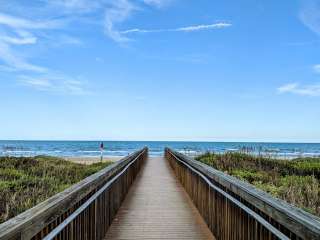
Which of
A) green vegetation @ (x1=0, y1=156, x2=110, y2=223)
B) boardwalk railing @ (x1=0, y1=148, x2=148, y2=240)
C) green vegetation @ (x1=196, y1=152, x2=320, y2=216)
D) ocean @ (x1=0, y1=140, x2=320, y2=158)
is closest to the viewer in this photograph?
boardwalk railing @ (x1=0, y1=148, x2=148, y2=240)

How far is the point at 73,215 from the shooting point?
4109 millimetres

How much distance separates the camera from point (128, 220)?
731cm

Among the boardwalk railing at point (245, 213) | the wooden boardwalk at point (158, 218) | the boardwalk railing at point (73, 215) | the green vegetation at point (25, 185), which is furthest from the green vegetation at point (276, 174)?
the green vegetation at point (25, 185)

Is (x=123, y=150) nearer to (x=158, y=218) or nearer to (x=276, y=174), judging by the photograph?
(x=276, y=174)

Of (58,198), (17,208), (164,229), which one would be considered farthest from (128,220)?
(58,198)

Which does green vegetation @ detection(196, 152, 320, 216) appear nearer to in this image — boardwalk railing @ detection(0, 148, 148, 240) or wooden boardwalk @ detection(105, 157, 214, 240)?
wooden boardwalk @ detection(105, 157, 214, 240)

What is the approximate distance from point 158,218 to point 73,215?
11.8ft

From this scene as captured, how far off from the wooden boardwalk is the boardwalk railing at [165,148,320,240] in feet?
0.89

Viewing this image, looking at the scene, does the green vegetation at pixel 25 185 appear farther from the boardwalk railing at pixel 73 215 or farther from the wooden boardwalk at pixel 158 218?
the boardwalk railing at pixel 73 215

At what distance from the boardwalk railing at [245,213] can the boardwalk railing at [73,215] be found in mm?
1656

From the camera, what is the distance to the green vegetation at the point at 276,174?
9966 millimetres

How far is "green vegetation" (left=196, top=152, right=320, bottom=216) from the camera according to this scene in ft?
32.7

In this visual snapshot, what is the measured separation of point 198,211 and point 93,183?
3.20 m

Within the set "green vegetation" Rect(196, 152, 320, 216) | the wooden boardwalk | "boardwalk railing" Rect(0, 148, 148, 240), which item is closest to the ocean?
"green vegetation" Rect(196, 152, 320, 216)
